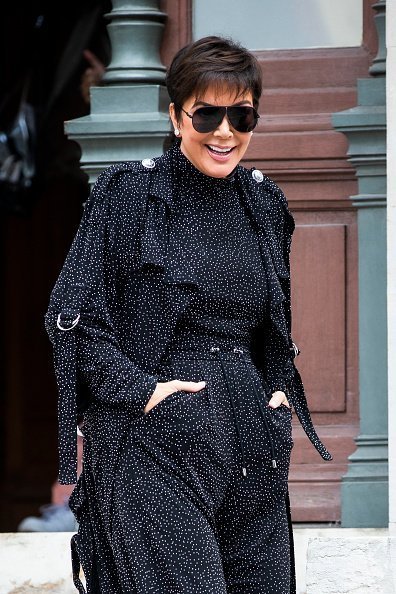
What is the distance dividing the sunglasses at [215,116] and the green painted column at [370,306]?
203 cm

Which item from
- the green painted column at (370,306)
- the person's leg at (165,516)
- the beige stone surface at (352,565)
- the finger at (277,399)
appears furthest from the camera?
the green painted column at (370,306)

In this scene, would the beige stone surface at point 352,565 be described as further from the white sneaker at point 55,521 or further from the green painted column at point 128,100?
the green painted column at point 128,100

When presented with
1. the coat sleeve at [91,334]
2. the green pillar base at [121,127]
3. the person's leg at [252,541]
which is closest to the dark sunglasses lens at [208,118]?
the coat sleeve at [91,334]

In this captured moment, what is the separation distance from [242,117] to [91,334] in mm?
681

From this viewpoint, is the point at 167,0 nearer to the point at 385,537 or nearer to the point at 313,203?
the point at 313,203

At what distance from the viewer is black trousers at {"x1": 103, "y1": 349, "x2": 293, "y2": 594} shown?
3643 mm

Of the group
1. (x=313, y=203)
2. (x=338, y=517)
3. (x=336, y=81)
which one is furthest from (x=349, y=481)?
(x=336, y=81)

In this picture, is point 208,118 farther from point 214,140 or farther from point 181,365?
point 181,365

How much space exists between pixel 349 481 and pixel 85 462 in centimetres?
209

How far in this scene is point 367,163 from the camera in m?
5.77

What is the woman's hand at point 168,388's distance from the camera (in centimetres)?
368

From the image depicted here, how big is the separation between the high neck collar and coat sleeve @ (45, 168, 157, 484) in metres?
0.19

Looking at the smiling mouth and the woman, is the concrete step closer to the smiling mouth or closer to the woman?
the woman

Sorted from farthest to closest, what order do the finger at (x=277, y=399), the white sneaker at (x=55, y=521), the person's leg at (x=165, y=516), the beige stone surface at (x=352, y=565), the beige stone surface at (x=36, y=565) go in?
1. the white sneaker at (x=55, y=521)
2. the beige stone surface at (x=36, y=565)
3. the beige stone surface at (x=352, y=565)
4. the finger at (x=277, y=399)
5. the person's leg at (x=165, y=516)
